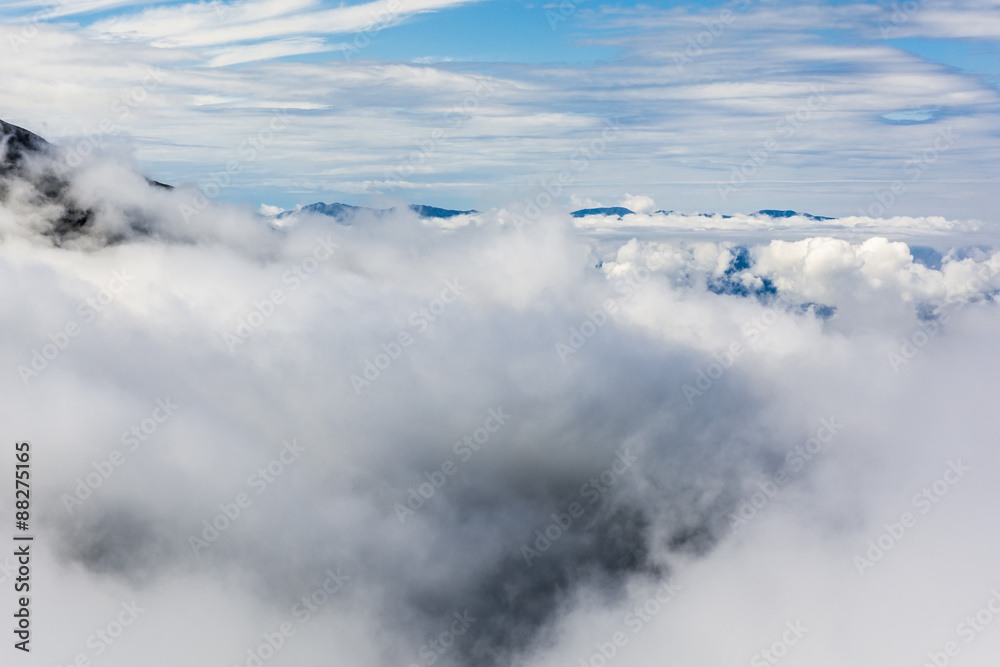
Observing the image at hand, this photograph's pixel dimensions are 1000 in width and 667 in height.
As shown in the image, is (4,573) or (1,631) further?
(4,573)

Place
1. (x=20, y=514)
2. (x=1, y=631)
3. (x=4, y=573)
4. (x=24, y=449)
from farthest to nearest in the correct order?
(x=4, y=573), (x=1, y=631), (x=24, y=449), (x=20, y=514)

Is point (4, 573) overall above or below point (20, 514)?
below

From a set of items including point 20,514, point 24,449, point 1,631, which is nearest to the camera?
point 20,514

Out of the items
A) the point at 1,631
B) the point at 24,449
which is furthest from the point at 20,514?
the point at 1,631

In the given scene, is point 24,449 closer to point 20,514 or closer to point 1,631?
point 20,514

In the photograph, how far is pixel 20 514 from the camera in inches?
3669

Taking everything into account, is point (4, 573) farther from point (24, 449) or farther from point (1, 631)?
point (24, 449)

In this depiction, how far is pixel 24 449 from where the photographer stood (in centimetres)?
10456

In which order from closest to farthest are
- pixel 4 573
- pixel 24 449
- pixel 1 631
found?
1. pixel 24 449
2. pixel 1 631
3. pixel 4 573

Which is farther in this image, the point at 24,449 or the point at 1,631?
the point at 1,631

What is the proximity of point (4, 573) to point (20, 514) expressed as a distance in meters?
134

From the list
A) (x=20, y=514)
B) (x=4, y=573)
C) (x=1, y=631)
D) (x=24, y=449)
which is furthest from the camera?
(x=4, y=573)

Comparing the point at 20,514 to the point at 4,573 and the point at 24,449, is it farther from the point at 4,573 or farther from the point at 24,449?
the point at 4,573

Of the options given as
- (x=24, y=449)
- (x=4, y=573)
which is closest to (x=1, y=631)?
(x=4, y=573)
